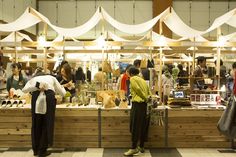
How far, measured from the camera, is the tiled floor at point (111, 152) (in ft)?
19.8

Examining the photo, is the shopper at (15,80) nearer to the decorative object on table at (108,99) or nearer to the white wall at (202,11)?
the decorative object on table at (108,99)

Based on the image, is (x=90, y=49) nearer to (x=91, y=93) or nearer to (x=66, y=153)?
(x=91, y=93)

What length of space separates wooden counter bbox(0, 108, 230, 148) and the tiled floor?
0.15 meters

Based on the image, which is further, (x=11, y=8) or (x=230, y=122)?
(x=11, y=8)

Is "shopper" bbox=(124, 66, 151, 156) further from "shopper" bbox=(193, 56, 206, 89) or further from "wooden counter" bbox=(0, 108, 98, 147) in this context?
"shopper" bbox=(193, 56, 206, 89)

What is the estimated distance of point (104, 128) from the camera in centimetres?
646

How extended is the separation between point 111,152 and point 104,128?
48cm

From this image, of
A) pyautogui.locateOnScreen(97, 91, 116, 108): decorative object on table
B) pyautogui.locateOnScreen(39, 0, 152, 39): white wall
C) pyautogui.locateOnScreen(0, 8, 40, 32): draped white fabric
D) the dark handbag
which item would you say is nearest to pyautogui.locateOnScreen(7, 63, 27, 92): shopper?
pyautogui.locateOnScreen(0, 8, 40, 32): draped white fabric

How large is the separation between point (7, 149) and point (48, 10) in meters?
10.6

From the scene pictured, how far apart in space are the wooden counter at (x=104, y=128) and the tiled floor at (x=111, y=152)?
150 mm

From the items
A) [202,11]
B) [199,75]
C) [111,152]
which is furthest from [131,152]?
[202,11]

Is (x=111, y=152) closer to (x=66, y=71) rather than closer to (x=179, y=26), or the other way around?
(x=66, y=71)

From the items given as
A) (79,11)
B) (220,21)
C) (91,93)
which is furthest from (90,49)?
(79,11)

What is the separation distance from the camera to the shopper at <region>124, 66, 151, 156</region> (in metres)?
5.92
